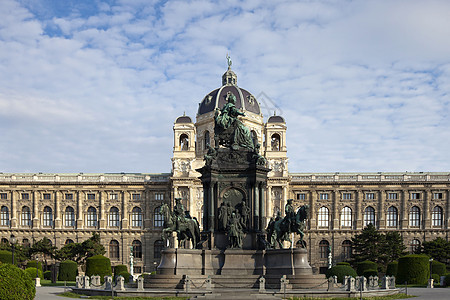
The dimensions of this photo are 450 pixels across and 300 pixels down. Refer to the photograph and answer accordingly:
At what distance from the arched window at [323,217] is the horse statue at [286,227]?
7051 centimetres

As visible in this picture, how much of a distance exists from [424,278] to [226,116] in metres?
32.1

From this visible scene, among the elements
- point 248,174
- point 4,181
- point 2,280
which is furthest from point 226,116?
point 4,181

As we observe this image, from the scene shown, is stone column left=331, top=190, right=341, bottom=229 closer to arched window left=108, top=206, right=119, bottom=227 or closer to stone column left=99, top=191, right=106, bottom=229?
arched window left=108, top=206, right=119, bottom=227

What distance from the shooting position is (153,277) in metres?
34.1

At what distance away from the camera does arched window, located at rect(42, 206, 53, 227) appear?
106250mm

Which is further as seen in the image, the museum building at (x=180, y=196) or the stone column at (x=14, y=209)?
the stone column at (x=14, y=209)

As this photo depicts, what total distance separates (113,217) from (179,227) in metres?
73.0

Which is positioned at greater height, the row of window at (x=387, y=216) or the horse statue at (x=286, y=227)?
the horse statue at (x=286, y=227)

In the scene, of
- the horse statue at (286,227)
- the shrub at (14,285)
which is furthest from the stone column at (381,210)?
the shrub at (14,285)

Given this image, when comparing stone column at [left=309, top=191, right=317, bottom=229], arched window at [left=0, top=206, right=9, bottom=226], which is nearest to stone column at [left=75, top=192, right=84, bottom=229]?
arched window at [left=0, top=206, right=9, bottom=226]

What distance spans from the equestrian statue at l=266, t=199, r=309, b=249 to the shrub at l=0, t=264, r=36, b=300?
15776 mm

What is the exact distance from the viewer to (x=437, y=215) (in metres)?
105

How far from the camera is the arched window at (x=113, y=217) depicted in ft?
350

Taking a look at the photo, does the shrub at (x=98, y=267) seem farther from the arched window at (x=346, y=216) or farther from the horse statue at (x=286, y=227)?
the arched window at (x=346, y=216)
